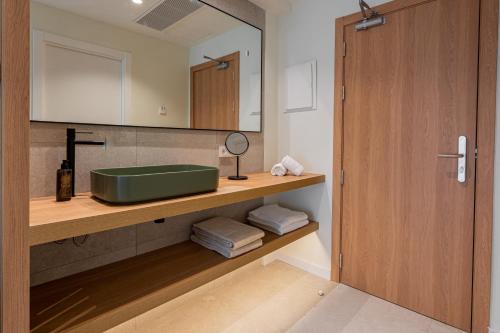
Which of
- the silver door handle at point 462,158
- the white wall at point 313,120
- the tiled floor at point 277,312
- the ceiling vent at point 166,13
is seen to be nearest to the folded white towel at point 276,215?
the white wall at point 313,120

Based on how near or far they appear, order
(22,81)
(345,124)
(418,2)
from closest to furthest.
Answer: (22,81)
(418,2)
(345,124)

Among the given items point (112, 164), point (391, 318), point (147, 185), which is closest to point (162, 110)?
point (112, 164)

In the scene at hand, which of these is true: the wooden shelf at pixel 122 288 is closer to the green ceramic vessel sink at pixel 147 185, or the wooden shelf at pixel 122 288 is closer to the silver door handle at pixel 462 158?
the green ceramic vessel sink at pixel 147 185

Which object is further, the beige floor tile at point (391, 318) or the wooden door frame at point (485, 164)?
the beige floor tile at point (391, 318)

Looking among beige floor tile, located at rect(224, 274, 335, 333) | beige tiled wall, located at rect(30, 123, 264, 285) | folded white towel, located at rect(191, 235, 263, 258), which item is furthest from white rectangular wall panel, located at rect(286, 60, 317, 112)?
beige floor tile, located at rect(224, 274, 335, 333)

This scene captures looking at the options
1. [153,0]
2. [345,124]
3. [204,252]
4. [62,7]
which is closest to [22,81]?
[62,7]

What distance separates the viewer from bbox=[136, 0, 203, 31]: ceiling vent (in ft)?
5.12

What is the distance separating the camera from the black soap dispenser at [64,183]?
117 cm

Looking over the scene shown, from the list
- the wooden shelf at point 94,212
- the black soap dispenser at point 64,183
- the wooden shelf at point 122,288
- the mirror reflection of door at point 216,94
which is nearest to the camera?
the wooden shelf at point 94,212

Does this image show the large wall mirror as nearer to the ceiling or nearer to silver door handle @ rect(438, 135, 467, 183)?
the ceiling

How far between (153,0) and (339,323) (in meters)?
2.14

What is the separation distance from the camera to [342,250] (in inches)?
82.3

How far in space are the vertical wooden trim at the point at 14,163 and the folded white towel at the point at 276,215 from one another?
4.83 feet

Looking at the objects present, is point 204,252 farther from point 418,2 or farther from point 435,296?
point 418,2
